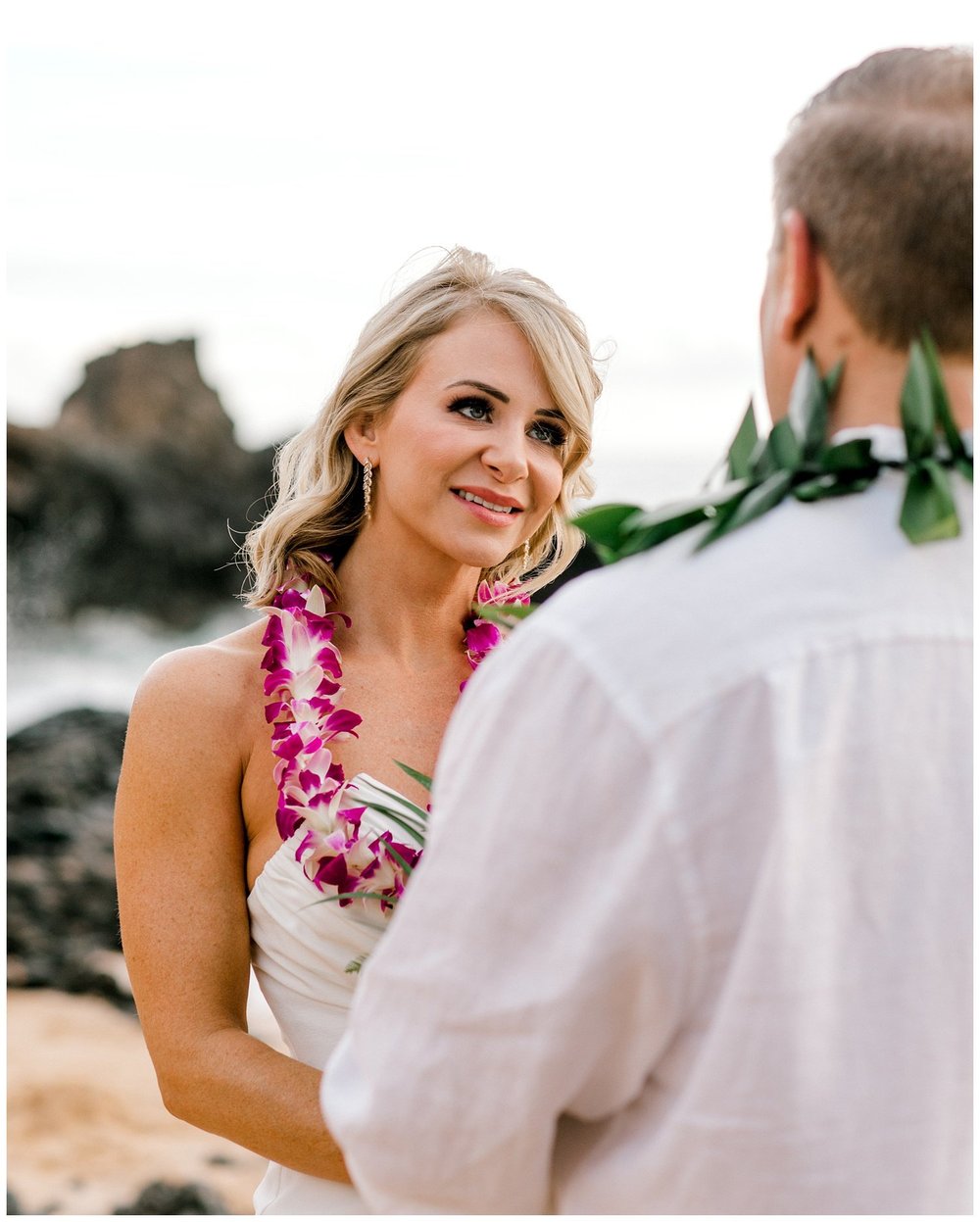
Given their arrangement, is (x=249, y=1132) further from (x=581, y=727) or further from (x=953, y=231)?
(x=953, y=231)

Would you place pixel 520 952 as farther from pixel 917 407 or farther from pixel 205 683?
pixel 205 683

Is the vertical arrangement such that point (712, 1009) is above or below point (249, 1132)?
above

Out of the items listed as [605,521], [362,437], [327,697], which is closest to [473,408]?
[362,437]

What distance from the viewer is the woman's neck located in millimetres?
2854

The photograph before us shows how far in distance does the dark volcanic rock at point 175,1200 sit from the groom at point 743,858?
5.82 metres

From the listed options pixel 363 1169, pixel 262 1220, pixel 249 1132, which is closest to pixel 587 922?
pixel 363 1169

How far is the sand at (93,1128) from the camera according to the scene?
265 inches

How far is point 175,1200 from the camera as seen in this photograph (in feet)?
21.3

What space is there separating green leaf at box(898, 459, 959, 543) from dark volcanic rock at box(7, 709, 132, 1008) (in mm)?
8859

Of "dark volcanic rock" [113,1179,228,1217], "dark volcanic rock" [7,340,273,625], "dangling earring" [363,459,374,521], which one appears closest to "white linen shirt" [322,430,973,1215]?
"dangling earring" [363,459,374,521]

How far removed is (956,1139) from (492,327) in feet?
6.58

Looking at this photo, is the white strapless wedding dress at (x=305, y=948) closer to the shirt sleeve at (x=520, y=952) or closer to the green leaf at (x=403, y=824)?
the green leaf at (x=403, y=824)

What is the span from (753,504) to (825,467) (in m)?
0.08

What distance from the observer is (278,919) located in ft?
8.13
